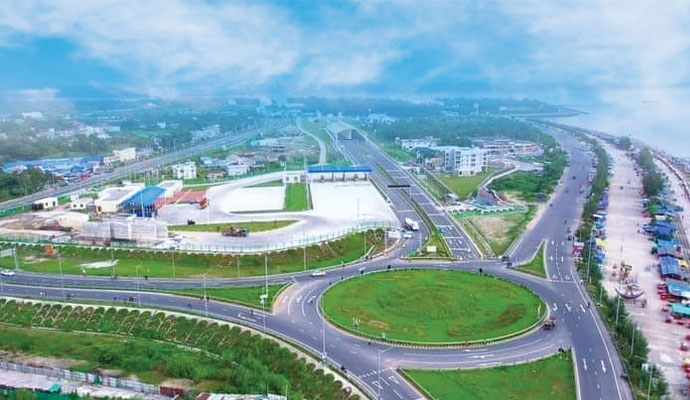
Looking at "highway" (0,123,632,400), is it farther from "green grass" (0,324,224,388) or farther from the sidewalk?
"green grass" (0,324,224,388)

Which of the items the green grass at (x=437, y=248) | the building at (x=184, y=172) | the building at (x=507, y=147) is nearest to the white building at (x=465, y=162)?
the building at (x=507, y=147)

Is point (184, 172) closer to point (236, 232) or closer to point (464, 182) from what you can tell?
point (236, 232)

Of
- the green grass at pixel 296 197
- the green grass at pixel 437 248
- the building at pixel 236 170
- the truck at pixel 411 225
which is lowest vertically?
the green grass at pixel 437 248

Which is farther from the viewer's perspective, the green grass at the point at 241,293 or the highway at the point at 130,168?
the highway at the point at 130,168

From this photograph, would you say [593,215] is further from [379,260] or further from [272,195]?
[272,195]

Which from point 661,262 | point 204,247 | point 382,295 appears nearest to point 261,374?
point 382,295

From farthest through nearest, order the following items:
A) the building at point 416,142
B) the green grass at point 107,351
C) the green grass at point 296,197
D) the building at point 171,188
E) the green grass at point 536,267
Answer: the building at point 416,142
the building at point 171,188
the green grass at point 296,197
the green grass at point 536,267
the green grass at point 107,351

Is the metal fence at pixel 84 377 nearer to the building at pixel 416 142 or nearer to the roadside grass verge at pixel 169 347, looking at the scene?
the roadside grass verge at pixel 169 347
